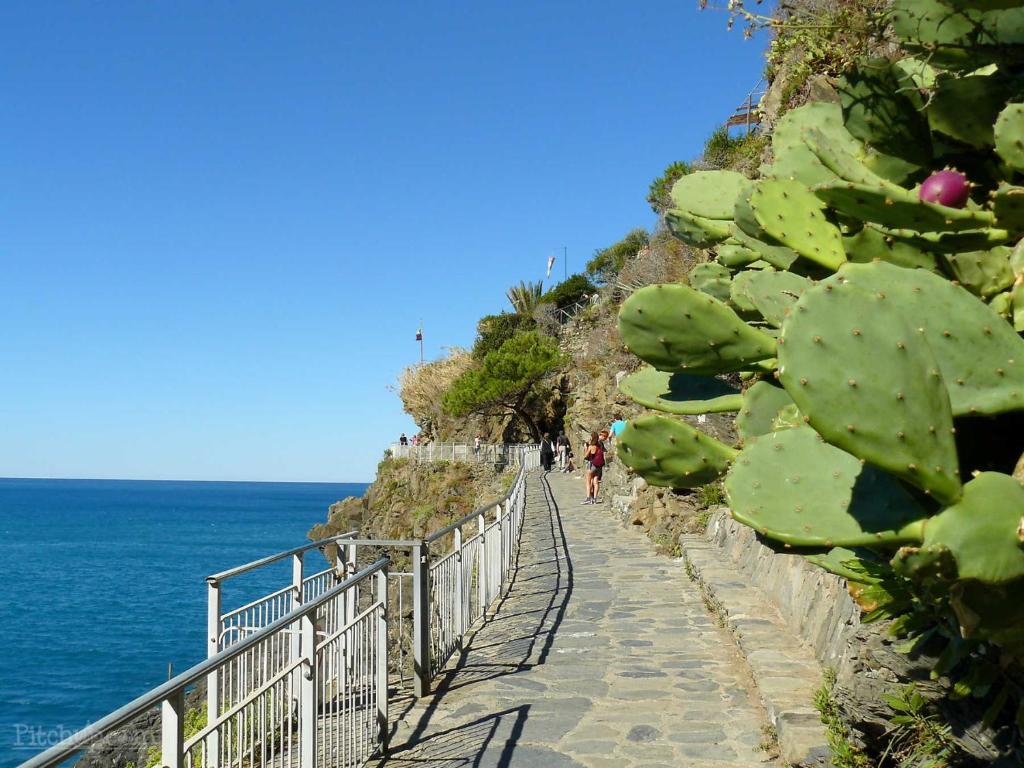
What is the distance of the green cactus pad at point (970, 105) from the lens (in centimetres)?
414

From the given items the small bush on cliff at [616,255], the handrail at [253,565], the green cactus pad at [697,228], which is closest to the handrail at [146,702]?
the handrail at [253,565]

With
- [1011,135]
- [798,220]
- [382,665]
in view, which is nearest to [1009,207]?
[1011,135]

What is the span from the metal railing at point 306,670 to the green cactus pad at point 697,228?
3010mm

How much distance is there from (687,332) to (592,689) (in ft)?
11.5

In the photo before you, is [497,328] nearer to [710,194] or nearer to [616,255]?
[616,255]

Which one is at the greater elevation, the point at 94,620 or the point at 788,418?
the point at 788,418

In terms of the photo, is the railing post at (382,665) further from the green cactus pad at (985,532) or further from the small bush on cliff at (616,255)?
the small bush on cliff at (616,255)

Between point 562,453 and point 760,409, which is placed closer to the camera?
point 760,409

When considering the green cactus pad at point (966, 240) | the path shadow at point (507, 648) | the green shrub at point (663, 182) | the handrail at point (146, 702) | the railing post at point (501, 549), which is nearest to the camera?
the handrail at point (146, 702)

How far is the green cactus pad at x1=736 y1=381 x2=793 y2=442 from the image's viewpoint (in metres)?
4.82

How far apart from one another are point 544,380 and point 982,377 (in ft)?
152

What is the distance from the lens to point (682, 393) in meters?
5.68

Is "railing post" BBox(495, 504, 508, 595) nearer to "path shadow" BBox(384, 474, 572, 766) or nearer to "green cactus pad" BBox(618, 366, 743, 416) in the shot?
"path shadow" BBox(384, 474, 572, 766)

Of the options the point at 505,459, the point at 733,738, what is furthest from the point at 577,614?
the point at 505,459
